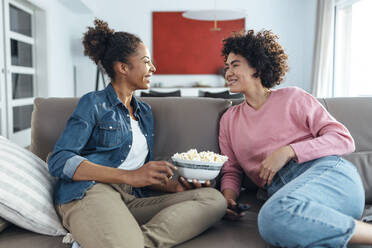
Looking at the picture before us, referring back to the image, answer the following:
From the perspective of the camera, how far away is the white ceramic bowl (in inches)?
51.1

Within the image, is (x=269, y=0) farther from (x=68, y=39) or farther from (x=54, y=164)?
(x=54, y=164)

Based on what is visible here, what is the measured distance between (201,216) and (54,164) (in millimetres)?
552

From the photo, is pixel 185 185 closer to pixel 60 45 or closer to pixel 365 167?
pixel 365 167

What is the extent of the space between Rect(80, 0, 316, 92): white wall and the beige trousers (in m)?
5.53

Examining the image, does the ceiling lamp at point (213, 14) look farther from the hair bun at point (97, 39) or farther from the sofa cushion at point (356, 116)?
the hair bun at point (97, 39)

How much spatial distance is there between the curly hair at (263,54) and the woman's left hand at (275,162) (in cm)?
43

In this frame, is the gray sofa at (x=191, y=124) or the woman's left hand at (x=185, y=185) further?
the gray sofa at (x=191, y=124)

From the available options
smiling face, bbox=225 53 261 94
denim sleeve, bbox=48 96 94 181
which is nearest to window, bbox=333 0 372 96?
smiling face, bbox=225 53 261 94

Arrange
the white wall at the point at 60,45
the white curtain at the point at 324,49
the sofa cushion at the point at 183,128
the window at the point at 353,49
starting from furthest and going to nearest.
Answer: the white curtain at the point at 324,49, the white wall at the point at 60,45, the window at the point at 353,49, the sofa cushion at the point at 183,128

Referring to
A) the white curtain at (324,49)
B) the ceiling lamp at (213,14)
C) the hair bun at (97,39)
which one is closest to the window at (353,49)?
the white curtain at (324,49)

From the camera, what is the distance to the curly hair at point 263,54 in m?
1.67

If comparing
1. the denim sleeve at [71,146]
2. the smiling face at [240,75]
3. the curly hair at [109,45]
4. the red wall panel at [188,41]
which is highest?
the red wall panel at [188,41]

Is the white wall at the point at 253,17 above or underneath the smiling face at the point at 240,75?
above

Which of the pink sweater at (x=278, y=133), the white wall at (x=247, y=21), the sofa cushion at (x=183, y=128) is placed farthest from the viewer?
the white wall at (x=247, y=21)
